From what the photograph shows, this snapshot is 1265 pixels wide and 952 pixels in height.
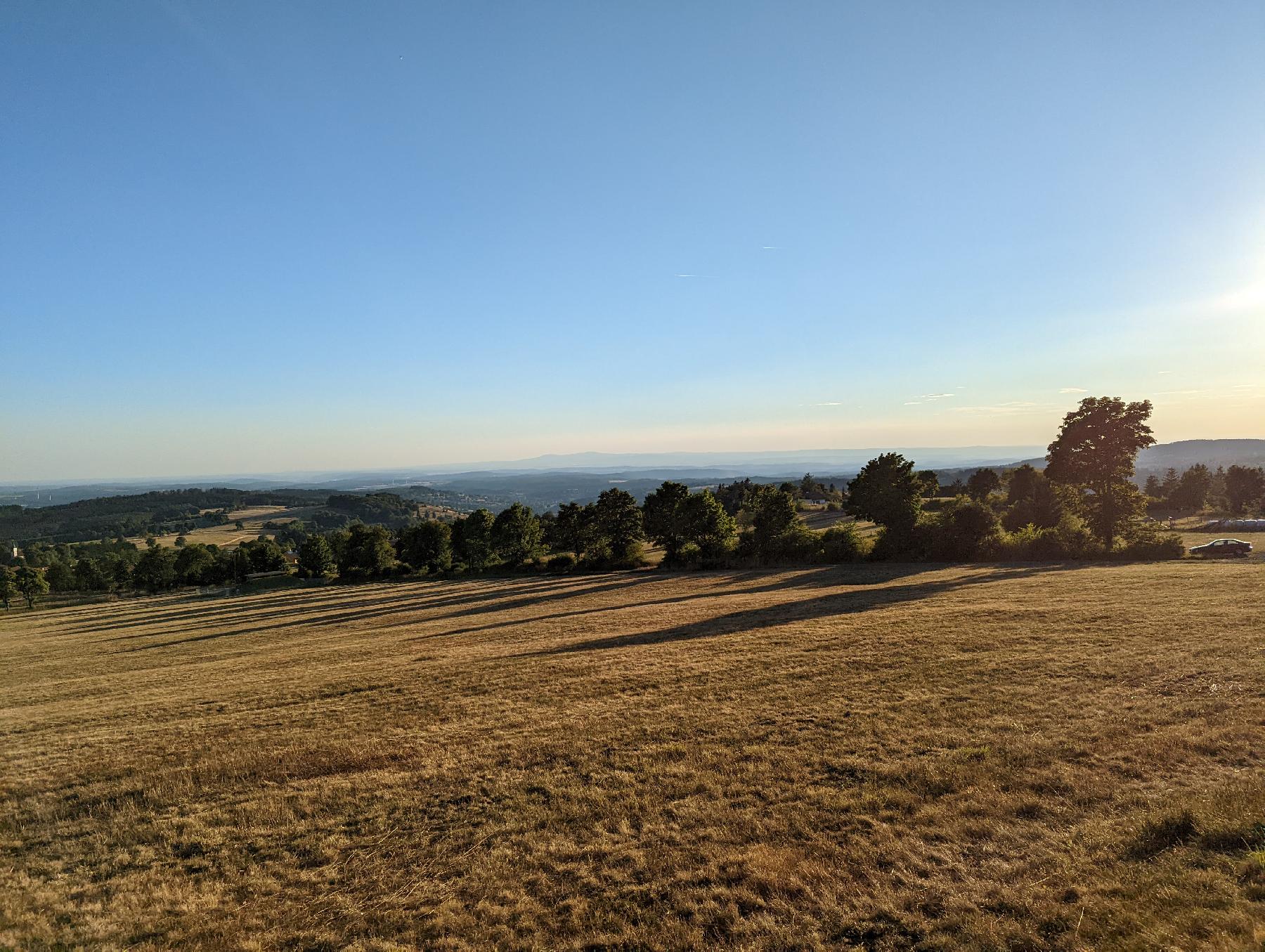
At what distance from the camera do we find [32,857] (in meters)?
8.74

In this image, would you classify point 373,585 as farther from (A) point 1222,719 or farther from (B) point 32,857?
(A) point 1222,719

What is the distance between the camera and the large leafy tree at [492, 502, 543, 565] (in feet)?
238

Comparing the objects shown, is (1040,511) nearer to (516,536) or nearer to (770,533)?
(770,533)

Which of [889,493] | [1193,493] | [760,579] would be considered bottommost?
[760,579]

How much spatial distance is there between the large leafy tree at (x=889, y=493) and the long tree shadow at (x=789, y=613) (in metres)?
13.9

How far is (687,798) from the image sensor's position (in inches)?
355

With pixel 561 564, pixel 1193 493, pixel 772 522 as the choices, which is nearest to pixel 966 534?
pixel 772 522

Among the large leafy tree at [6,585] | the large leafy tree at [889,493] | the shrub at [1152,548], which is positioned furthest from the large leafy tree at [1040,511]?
the large leafy tree at [6,585]

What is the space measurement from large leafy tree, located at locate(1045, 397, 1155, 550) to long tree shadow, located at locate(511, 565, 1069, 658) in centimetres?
1411

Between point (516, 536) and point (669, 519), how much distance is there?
78.5 ft

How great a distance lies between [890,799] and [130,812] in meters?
14.4

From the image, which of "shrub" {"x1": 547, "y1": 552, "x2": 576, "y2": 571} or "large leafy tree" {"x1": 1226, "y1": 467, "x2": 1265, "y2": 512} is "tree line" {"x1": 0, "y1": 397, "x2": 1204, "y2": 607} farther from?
"large leafy tree" {"x1": 1226, "y1": 467, "x2": 1265, "y2": 512}

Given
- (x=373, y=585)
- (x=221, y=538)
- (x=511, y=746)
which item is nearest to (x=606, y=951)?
(x=511, y=746)

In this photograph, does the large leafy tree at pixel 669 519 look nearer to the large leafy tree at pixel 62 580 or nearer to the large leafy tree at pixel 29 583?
the large leafy tree at pixel 29 583
